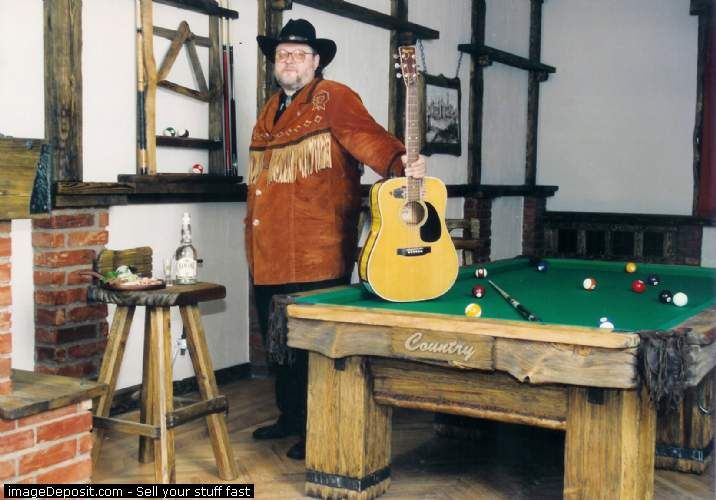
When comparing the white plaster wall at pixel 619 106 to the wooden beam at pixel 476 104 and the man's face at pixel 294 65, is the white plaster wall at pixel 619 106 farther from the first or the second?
the man's face at pixel 294 65

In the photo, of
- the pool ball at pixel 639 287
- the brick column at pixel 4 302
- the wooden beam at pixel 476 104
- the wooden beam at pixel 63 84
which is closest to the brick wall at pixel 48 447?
the brick column at pixel 4 302

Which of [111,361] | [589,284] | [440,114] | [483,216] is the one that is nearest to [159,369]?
[111,361]

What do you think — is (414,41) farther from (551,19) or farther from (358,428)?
(358,428)

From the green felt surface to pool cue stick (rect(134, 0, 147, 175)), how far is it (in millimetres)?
1398

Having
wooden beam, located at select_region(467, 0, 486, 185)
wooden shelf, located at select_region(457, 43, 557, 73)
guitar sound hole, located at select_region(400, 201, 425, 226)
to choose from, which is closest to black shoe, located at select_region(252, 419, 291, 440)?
guitar sound hole, located at select_region(400, 201, 425, 226)

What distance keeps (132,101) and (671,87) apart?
17.3ft

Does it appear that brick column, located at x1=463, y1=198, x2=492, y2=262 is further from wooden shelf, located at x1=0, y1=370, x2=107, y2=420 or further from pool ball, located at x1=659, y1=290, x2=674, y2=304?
wooden shelf, located at x1=0, y1=370, x2=107, y2=420

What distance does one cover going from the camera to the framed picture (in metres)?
6.80

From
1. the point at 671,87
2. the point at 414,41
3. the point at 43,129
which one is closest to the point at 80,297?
the point at 43,129

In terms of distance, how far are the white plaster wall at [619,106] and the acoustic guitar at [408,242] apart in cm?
508

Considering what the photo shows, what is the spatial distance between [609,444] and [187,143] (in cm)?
259

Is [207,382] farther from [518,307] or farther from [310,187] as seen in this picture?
[518,307]

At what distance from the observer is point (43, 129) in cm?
375

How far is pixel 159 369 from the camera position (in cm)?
309
